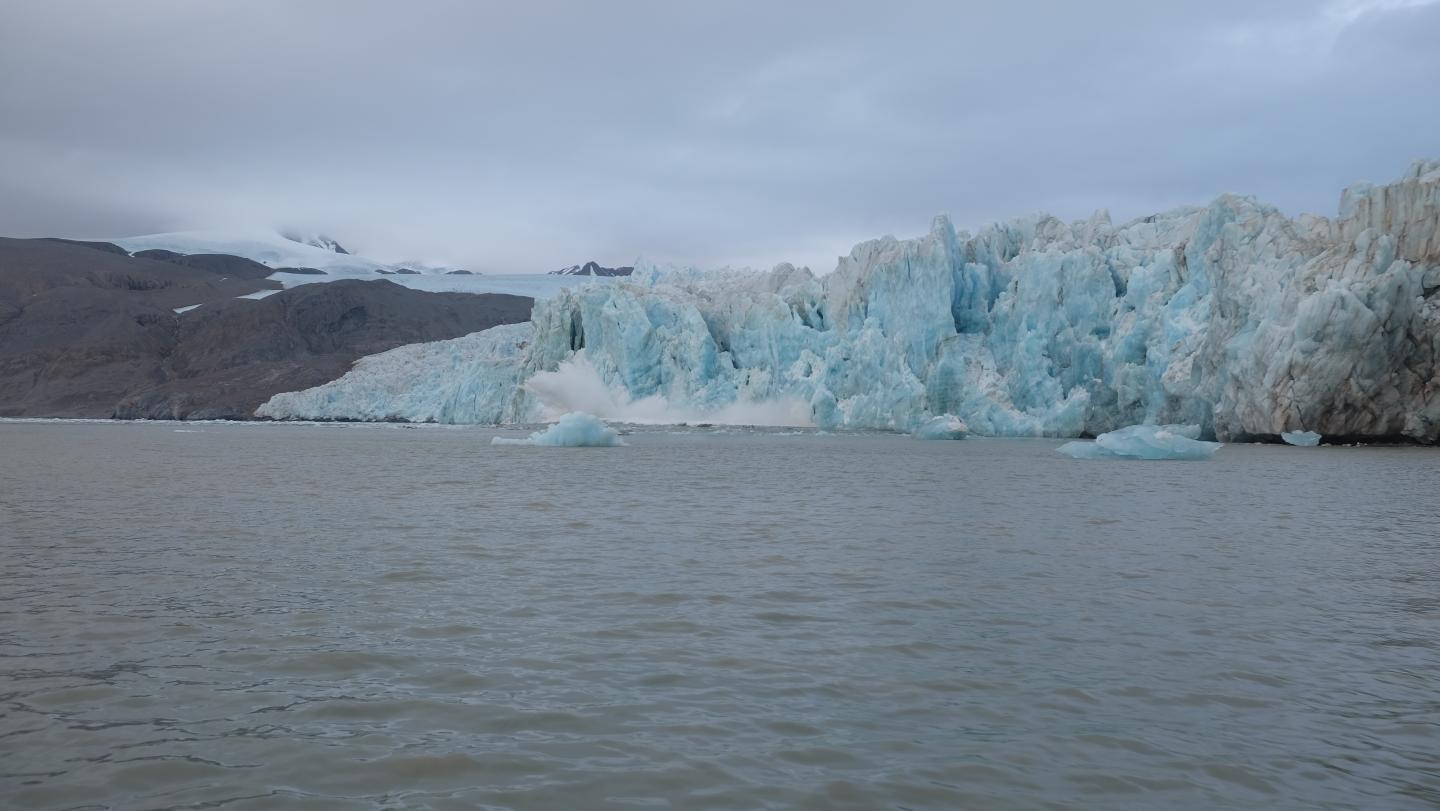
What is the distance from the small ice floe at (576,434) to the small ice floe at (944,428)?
12.5 metres

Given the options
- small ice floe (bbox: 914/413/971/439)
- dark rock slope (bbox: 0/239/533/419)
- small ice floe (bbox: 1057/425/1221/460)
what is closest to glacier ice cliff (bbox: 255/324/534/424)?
dark rock slope (bbox: 0/239/533/419)

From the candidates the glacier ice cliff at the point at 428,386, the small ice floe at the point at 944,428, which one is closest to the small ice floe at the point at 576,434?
the small ice floe at the point at 944,428

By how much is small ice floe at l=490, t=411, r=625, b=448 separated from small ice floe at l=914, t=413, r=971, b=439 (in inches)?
493

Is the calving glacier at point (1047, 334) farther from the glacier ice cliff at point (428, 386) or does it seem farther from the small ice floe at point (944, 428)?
the small ice floe at point (944, 428)

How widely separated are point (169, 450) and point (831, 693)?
97.7ft

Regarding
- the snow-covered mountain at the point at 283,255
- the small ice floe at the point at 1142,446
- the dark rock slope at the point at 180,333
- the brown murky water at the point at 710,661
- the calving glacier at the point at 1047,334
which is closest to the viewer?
the brown murky water at the point at 710,661

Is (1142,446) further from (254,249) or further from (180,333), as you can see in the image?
(254,249)

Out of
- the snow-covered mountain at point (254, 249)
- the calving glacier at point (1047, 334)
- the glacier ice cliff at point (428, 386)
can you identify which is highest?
the snow-covered mountain at point (254, 249)

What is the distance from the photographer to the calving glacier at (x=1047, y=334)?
30.5 m

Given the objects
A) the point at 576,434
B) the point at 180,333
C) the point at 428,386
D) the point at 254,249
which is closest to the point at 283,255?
the point at 254,249

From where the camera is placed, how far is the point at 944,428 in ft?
127

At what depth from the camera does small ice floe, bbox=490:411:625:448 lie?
3191 cm

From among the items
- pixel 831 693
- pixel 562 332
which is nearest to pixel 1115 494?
pixel 831 693

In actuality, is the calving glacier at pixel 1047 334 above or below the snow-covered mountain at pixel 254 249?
below
